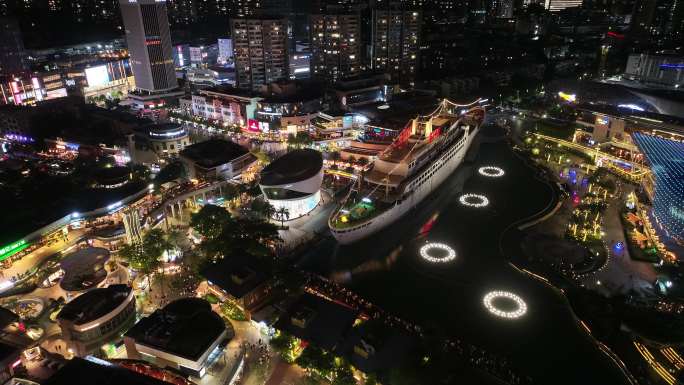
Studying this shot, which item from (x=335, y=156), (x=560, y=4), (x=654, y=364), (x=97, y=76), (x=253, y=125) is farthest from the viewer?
(x=560, y=4)

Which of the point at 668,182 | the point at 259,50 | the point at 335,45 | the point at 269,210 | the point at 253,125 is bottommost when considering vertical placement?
the point at 269,210

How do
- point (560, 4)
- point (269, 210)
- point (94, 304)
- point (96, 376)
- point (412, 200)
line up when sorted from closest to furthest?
point (96, 376)
point (94, 304)
point (269, 210)
point (412, 200)
point (560, 4)

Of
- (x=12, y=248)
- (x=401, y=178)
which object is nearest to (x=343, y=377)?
(x=401, y=178)

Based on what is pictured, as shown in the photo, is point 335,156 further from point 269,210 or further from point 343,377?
point 343,377

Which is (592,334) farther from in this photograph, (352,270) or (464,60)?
(464,60)

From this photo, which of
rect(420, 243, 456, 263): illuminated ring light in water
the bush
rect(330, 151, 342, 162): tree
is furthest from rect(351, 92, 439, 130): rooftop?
the bush

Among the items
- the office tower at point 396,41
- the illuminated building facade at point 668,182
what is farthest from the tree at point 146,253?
the office tower at point 396,41

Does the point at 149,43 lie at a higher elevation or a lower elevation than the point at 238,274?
higher
